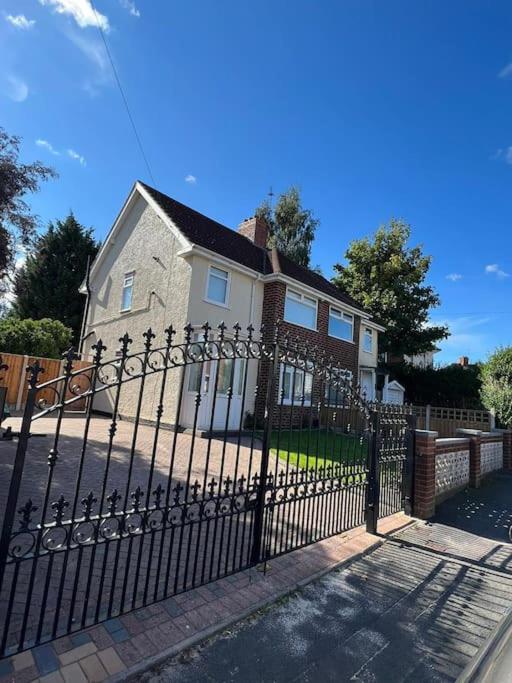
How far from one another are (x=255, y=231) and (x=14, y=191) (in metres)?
9.81

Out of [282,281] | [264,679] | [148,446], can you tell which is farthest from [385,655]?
[282,281]

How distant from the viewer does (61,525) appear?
91.7 inches

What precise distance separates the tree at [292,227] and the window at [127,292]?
1548 cm

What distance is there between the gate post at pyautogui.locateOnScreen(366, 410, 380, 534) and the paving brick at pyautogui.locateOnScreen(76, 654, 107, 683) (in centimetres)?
364

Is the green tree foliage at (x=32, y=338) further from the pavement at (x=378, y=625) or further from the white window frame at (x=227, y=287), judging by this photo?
the pavement at (x=378, y=625)

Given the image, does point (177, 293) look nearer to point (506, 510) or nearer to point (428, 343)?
→ point (506, 510)

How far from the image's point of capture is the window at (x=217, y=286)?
12773 millimetres

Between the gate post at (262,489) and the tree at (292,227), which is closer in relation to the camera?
the gate post at (262,489)

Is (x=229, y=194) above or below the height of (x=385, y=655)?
above

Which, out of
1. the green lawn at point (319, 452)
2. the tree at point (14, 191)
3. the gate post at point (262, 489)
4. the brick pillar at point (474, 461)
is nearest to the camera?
the gate post at point (262, 489)

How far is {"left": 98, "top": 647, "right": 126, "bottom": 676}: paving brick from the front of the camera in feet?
7.22

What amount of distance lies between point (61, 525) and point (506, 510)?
730 cm

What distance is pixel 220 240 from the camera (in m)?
14.9

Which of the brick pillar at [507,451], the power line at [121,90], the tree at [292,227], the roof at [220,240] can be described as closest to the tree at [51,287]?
the roof at [220,240]
